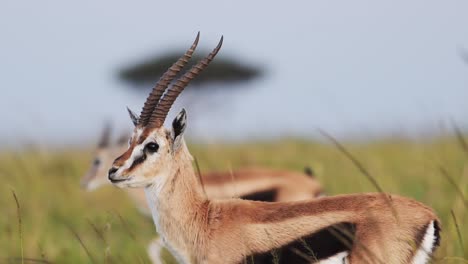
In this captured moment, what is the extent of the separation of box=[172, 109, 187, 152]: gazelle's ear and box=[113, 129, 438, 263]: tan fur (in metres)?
0.04

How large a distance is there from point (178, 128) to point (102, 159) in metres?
6.70

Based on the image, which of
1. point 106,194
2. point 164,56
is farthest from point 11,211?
point 164,56

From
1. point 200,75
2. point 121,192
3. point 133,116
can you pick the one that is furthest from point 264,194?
point 200,75

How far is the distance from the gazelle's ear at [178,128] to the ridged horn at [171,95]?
0.10 meters

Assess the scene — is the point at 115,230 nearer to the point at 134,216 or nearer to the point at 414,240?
the point at 134,216

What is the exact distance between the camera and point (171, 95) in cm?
449

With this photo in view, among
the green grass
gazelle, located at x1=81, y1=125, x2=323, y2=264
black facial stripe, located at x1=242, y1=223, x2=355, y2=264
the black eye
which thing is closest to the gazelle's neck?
the black eye

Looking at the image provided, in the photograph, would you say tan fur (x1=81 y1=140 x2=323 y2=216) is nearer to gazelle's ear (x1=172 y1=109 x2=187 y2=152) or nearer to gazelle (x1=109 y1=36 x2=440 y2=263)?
gazelle's ear (x1=172 y1=109 x2=187 y2=152)

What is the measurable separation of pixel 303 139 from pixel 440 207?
287 inches

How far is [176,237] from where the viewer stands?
4449mm

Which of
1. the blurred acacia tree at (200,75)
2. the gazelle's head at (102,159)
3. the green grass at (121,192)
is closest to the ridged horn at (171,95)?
the green grass at (121,192)

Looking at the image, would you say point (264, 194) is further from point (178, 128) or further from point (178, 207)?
point (178, 207)

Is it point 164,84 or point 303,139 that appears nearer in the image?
point 164,84

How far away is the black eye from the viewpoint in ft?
14.8
